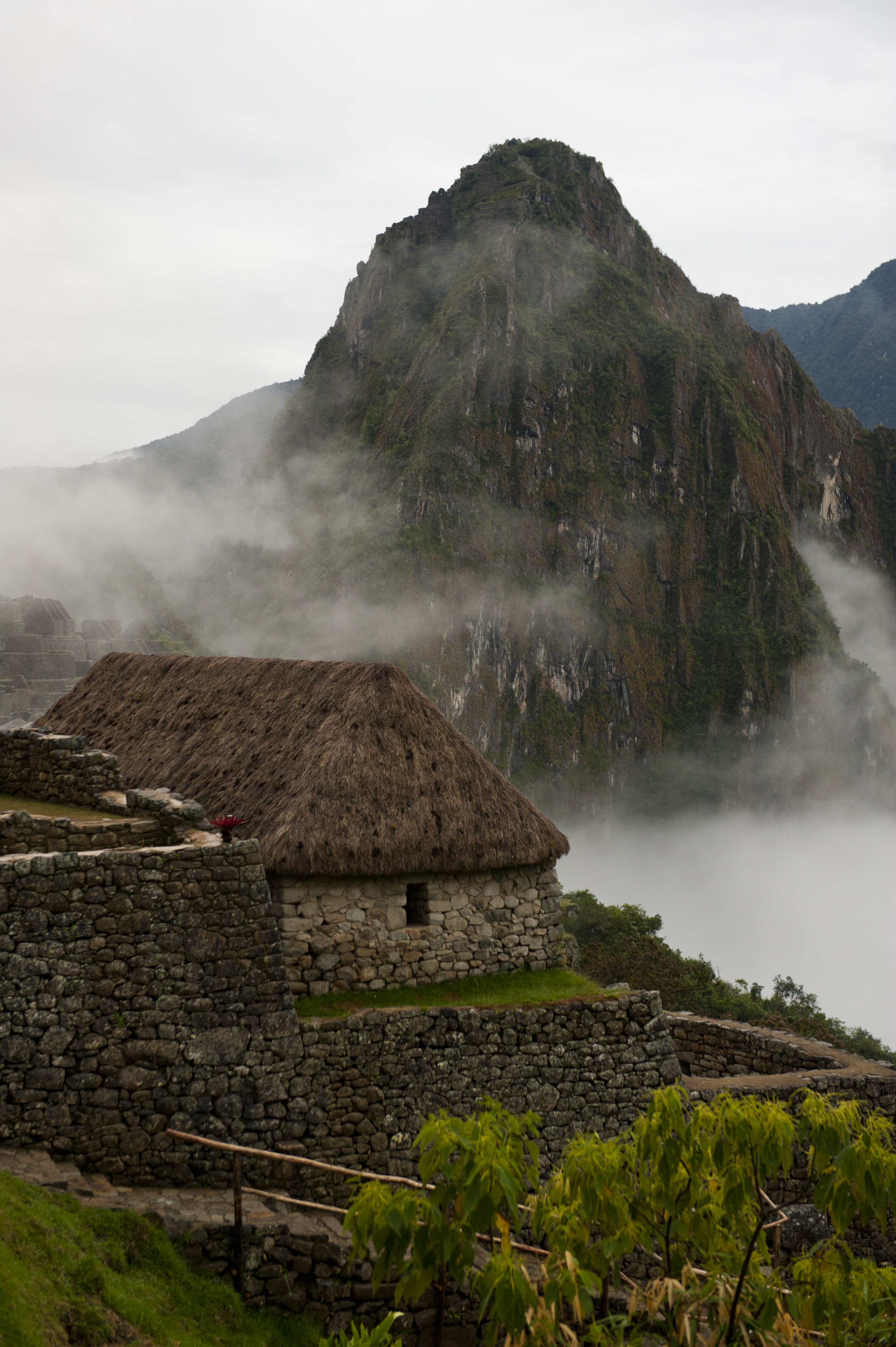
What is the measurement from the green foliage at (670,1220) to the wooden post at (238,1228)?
115 inches

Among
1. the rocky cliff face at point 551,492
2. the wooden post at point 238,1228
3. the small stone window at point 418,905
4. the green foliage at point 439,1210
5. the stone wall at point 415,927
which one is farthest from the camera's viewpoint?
the rocky cliff face at point 551,492

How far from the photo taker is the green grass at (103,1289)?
5.62m

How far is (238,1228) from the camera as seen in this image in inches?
299

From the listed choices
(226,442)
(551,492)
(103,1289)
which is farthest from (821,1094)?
(226,442)

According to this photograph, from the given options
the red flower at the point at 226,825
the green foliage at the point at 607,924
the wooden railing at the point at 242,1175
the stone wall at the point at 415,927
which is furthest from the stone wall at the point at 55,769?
the green foliage at the point at 607,924

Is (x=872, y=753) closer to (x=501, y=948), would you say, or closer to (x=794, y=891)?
(x=794, y=891)

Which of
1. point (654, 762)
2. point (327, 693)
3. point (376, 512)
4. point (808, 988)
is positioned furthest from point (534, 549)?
point (327, 693)

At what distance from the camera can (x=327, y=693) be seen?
12445mm

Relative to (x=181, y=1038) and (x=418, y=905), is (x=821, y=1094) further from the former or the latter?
(x=181, y=1038)

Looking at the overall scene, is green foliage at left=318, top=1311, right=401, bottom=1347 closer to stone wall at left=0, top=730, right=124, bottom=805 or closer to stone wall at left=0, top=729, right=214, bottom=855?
stone wall at left=0, top=729, right=214, bottom=855

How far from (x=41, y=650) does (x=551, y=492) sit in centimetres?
12582

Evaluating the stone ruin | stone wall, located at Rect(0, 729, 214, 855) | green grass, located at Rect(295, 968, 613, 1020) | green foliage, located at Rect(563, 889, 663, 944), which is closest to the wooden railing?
green grass, located at Rect(295, 968, 613, 1020)

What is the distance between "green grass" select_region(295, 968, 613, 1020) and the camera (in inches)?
390

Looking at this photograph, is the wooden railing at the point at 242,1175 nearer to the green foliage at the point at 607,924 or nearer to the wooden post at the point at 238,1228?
the wooden post at the point at 238,1228
